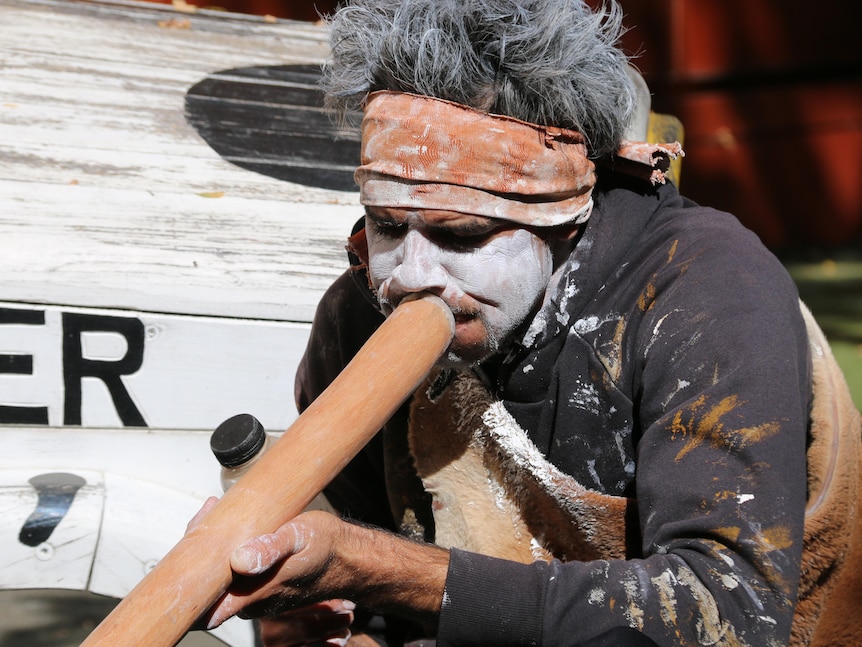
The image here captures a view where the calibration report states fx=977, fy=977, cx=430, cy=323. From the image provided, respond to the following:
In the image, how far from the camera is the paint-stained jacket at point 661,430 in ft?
5.05

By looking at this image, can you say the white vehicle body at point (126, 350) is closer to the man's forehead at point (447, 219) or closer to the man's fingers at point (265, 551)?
the man's forehead at point (447, 219)

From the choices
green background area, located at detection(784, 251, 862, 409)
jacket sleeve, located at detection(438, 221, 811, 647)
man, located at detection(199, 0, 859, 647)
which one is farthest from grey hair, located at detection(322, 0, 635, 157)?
green background area, located at detection(784, 251, 862, 409)

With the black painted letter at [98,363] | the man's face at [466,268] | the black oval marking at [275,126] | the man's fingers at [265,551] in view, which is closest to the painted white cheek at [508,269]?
the man's face at [466,268]

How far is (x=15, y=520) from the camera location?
2.17 metres

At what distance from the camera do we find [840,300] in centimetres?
602

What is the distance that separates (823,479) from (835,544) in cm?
13

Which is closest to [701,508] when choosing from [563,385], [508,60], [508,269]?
[563,385]

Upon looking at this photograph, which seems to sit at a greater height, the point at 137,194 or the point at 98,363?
the point at 137,194

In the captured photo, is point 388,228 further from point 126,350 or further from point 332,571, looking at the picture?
point 126,350

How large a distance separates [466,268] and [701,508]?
0.59 meters

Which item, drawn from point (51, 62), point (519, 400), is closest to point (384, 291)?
point (519, 400)

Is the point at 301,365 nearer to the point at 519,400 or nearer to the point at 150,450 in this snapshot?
the point at 150,450

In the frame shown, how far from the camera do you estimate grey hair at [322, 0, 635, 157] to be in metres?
1.76

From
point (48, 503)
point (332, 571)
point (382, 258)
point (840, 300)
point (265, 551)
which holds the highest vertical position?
point (382, 258)
